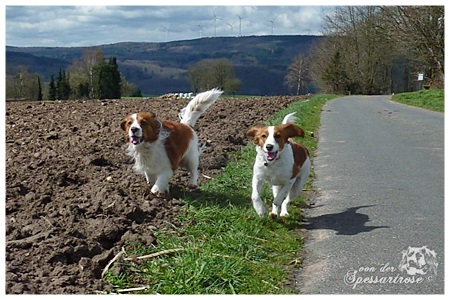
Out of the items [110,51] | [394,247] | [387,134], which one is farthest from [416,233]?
[110,51]

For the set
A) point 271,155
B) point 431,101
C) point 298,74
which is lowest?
point 271,155

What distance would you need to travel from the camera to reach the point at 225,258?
5.59m

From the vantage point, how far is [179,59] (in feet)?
261

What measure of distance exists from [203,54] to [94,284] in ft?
225

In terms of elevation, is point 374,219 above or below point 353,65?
below

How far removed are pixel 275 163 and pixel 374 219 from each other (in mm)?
1295

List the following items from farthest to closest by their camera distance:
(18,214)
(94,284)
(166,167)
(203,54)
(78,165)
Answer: (203,54) → (78,165) → (166,167) → (18,214) → (94,284)

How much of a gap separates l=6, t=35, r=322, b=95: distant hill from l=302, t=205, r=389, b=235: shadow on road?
38119mm

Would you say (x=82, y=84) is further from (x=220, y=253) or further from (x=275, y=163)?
(x=220, y=253)

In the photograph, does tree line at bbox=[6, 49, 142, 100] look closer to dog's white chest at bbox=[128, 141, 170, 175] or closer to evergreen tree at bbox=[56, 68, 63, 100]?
evergreen tree at bbox=[56, 68, 63, 100]

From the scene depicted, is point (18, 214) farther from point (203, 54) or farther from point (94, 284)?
point (203, 54)

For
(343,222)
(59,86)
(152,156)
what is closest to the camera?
(343,222)

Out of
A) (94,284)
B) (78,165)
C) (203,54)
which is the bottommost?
(94,284)

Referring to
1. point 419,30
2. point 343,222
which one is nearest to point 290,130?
point 343,222
